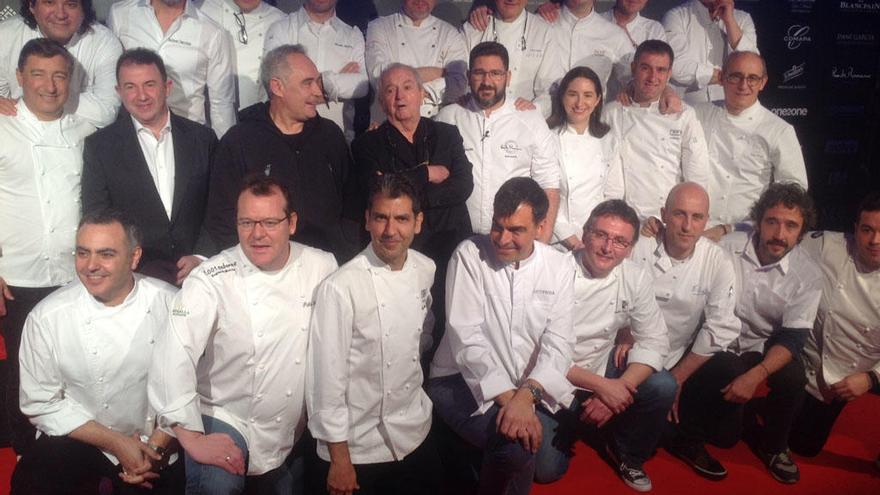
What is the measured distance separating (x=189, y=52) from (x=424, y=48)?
1329 mm

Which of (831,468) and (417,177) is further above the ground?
(417,177)

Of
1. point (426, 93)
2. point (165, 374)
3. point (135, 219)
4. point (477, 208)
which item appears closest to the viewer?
point (165, 374)

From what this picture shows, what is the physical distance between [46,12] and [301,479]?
255 cm

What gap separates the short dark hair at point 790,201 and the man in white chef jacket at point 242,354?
2.25 m

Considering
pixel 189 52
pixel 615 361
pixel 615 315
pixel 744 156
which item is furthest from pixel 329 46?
pixel 744 156

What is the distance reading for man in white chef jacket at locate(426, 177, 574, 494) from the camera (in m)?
2.64

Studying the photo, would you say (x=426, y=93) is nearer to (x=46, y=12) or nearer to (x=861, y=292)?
(x=46, y=12)

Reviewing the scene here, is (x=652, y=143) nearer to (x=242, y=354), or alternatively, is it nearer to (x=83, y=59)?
(x=242, y=354)

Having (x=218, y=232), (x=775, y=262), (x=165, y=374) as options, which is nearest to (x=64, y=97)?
(x=218, y=232)

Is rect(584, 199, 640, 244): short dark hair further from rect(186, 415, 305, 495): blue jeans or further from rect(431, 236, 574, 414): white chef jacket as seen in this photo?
rect(186, 415, 305, 495): blue jeans

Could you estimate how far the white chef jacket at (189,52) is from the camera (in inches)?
140

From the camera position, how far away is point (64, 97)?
Answer: 2930 millimetres

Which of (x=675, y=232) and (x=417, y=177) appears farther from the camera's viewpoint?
(x=675, y=232)

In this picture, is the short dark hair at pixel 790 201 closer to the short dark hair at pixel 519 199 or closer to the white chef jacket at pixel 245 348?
the short dark hair at pixel 519 199
